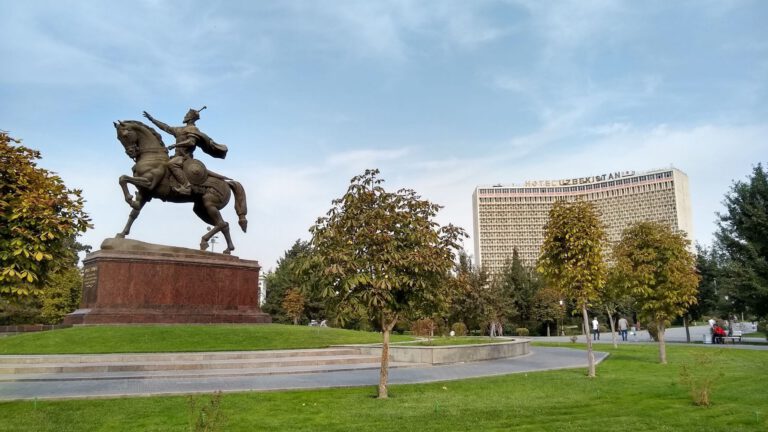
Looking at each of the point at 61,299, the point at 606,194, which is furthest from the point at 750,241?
the point at 606,194

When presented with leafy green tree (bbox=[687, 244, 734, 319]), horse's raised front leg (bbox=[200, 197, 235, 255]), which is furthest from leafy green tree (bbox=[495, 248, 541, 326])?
horse's raised front leg (bbox=[200, 197, 235, 255])

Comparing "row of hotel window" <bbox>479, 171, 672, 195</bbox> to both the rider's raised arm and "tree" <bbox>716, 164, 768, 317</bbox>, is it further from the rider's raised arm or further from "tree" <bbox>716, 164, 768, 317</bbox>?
the rider's raised arm

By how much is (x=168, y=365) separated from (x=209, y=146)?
12082 millimetres

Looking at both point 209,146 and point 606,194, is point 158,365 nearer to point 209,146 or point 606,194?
point 209,146

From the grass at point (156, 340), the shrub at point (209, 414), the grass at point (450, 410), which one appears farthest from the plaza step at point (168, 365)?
the shrub at point (209, 414)

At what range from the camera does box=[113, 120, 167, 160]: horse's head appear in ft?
68.4

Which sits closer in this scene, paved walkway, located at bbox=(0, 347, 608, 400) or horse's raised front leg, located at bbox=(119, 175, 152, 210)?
paved walkway, located at bbox=(0, 347, 608, 400)

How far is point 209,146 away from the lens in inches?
924

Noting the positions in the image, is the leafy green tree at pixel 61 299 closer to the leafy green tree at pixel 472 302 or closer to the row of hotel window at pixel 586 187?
the leafy green tree at pixel 472 302

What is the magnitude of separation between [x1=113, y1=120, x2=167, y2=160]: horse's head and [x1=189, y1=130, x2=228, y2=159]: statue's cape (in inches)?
60.7

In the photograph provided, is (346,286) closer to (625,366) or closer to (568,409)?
(568,409)

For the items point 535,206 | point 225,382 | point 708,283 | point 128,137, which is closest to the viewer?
point 225,382

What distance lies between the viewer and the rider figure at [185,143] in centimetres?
2170

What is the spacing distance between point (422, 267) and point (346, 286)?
5.22 feet
